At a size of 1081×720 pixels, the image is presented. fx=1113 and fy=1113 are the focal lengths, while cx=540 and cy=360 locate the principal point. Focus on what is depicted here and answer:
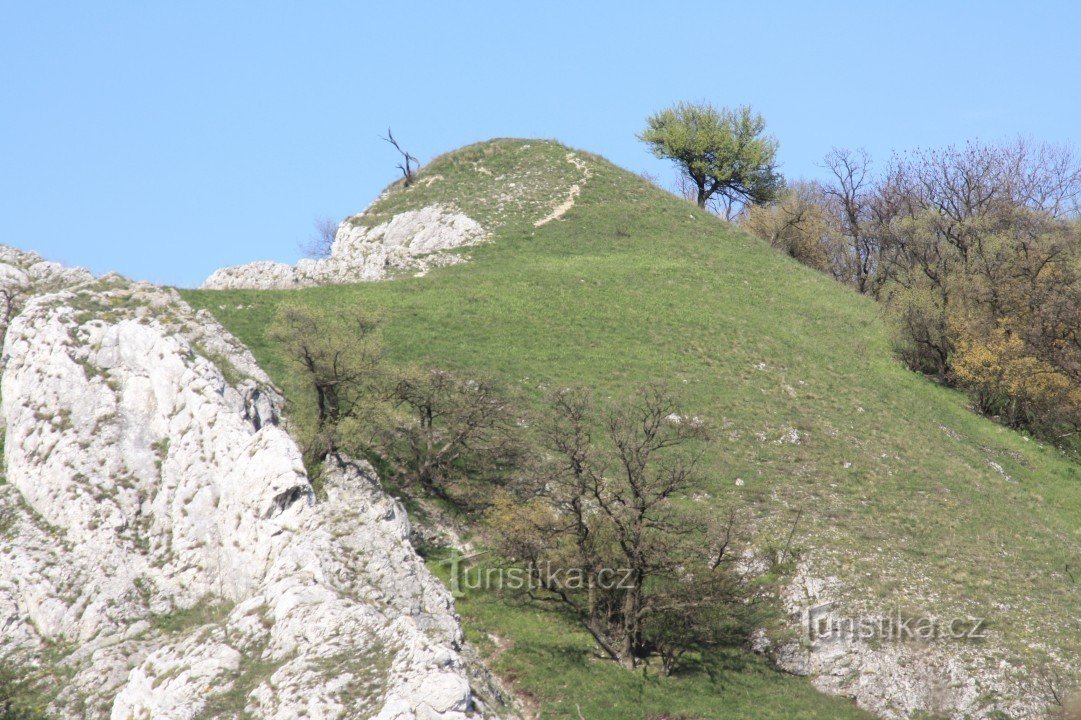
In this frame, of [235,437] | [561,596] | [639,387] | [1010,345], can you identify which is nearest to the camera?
[235,437]

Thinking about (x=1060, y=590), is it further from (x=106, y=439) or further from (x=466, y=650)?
(x=106, y=439)

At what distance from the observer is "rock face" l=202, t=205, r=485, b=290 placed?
66688 millimetres

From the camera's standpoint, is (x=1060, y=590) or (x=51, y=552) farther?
(x=1060, y=590)

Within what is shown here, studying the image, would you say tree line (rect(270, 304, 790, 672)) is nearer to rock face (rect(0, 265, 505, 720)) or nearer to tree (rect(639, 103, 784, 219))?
rock face (rect(0, 265, 505, 720))

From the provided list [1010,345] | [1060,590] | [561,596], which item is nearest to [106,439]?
[561,596]

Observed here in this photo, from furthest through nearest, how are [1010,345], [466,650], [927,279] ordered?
[927,279] → [1010,345] → [466,650]

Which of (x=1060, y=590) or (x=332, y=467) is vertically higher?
(x=332, y=467)

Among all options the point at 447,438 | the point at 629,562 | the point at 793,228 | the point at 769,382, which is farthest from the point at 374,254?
the point at 629,562

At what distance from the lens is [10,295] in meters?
47.4

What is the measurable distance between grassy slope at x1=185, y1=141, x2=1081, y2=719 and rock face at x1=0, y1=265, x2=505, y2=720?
20.8 feet

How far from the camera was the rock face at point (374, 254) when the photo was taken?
6669cm

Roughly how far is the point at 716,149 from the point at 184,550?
6679 centimetres

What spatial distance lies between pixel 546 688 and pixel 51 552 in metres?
16.5

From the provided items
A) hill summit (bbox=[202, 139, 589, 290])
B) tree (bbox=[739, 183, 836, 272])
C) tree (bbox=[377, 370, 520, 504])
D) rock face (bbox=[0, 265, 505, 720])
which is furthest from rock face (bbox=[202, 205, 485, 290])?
tree (bbox=[739, 183, 836, 272])
